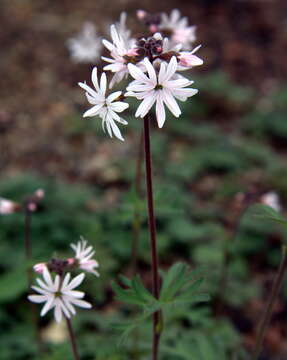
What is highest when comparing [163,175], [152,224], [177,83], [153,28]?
[153,28]

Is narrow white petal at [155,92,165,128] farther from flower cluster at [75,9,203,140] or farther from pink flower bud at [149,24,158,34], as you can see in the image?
pink flower bud at [149,24,158,34]

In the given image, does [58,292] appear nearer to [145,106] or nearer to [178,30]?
[145,106]

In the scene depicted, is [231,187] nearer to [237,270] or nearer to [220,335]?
[237,270]

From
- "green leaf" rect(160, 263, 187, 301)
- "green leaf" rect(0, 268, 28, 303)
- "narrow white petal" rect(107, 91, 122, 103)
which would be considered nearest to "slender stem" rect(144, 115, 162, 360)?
"green leaf" rect(160, 263, 187, 301)

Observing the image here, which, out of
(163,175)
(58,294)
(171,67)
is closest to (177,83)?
(171,67)

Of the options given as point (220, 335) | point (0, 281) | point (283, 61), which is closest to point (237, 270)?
point (220, 335)
